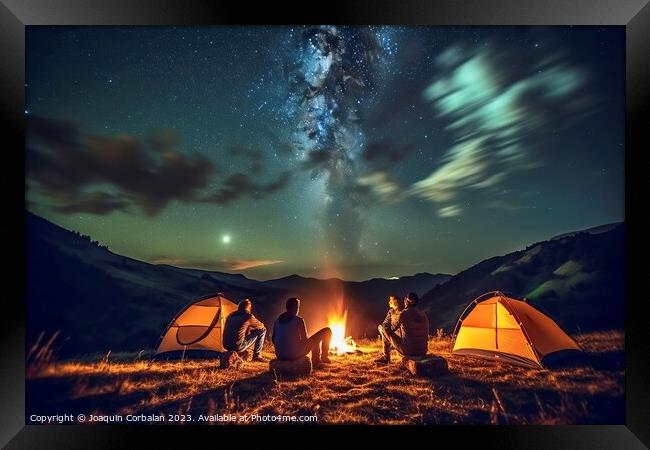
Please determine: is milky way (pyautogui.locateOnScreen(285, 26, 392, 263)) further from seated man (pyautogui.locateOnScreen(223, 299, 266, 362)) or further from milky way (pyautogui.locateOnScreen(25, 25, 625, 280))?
seated man (pyautogui.locateOnScreen(223, 299, 266, 362))

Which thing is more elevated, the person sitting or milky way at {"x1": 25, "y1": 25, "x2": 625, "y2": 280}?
milky way at {"x1": 25, "y1": 25, "x2": 625, "y2": 280}

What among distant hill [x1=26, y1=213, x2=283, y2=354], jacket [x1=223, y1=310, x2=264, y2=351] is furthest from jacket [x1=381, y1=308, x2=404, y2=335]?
distant hill [x1=26, y1=213, x2=283, y2=354]

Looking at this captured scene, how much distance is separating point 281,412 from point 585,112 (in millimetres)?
5803

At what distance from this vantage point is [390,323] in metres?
4.86

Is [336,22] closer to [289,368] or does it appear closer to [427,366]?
[289,368]

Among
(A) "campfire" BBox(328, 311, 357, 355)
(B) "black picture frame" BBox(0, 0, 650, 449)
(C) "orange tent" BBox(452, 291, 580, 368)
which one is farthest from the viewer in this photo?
(A) "campfire" BBox(328, 311, 357, 355)

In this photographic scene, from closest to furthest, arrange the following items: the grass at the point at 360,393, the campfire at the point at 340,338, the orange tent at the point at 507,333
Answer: the grass at the point at 360,393, the orange tent at the point at 507,333, the campfire at the point at 340,338

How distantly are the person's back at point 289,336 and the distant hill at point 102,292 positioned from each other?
12.4 inches

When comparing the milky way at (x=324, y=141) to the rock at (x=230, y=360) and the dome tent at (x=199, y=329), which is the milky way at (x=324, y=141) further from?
the rock at (x=230, y=360)

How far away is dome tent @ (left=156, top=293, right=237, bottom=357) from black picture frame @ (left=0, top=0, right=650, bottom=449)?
1.00m

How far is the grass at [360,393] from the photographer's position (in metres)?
4.52

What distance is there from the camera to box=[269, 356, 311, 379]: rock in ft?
15.1

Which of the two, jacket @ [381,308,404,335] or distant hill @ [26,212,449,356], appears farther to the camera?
jacket @ [381,308,404,335]

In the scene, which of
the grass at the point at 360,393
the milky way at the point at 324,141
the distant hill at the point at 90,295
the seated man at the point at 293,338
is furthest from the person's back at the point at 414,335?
the distant hill at the point at 90,295
